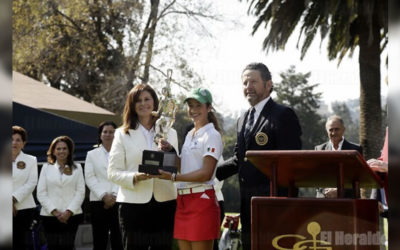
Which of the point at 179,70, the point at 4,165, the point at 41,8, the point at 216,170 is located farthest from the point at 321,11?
the point at 4,165

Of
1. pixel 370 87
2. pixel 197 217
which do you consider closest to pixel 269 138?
pixel 197 217

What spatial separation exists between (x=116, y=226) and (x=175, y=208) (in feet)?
9.07

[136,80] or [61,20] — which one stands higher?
[61,20]

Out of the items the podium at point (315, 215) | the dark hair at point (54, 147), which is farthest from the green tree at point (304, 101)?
the podium at point (315, 215)

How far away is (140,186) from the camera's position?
390 centimetres

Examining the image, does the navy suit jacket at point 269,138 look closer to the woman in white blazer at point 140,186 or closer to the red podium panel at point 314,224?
the woman in white blazer at point 140,186

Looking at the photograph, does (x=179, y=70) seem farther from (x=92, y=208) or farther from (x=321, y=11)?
(x=92, y=208)

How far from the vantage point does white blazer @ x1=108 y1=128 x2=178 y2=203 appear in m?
3.90

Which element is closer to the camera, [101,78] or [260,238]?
[260,238]

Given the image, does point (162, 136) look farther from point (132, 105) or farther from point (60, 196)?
point (60, 196)

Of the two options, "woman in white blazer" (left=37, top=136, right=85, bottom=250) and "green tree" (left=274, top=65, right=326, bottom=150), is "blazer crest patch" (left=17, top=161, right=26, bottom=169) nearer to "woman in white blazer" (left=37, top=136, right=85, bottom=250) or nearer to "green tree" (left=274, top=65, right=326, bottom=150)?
"woman in white blazer" (left=37, top=136, right=85, bottom=250)

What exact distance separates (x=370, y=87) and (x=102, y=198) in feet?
27.8

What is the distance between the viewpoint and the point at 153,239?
3.86 metres

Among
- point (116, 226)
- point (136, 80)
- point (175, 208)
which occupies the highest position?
point (136, 80)
